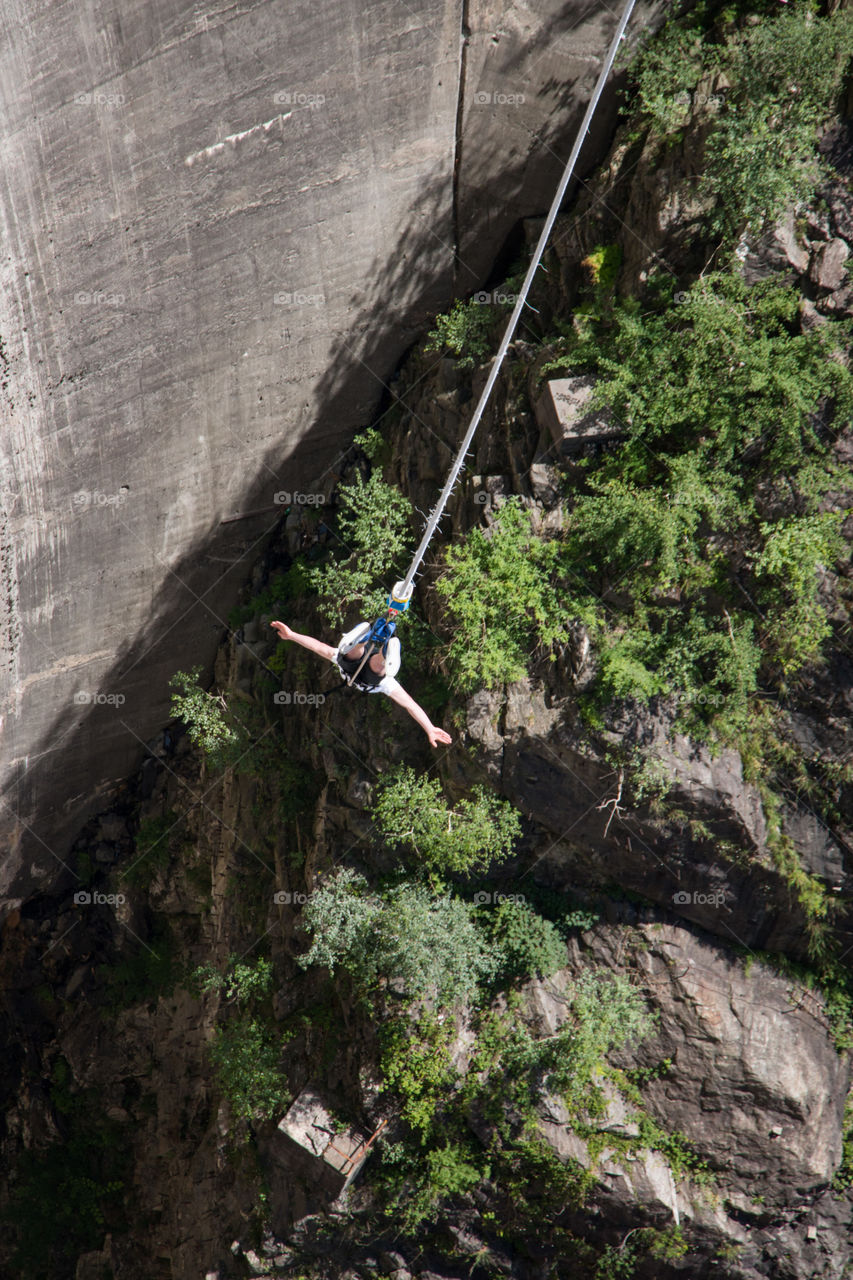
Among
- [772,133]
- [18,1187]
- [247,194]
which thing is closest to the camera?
[772,133]

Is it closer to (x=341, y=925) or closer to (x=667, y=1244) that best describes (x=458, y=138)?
(x=341, y=925)

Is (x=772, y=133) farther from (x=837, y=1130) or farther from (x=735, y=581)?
(x=837, y=1130)

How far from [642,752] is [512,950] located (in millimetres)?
2414

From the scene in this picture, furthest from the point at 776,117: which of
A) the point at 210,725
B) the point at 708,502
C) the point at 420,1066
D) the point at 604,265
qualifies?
the point at 420,1066

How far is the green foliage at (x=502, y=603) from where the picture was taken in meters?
8.53

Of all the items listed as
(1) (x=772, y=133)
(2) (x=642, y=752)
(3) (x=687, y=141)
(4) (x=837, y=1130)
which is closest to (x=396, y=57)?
(3) (x=687, y=141)

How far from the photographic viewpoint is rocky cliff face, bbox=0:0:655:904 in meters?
Answer: 9.14

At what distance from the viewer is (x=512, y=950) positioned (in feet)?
29.5

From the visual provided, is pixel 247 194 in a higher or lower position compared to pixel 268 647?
higher
